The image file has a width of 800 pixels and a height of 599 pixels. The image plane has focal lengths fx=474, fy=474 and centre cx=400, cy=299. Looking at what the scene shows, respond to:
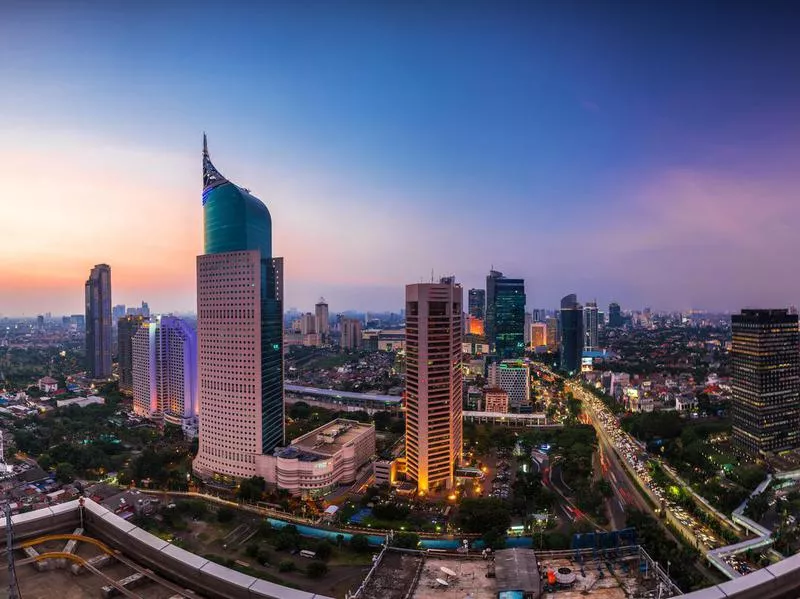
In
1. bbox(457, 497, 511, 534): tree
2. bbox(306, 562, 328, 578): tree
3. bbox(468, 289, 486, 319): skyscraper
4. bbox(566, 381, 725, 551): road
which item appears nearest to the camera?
bbox(306, 562, 328, 578): tree

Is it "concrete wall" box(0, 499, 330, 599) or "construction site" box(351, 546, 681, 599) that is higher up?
"concrete wall" box(0, 499, 330, 599)

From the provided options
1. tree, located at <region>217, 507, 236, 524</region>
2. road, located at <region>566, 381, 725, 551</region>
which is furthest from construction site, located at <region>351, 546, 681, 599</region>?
tree, located at <region>217, 507, 236, 524</region>

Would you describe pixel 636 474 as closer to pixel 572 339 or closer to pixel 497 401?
pixel 497 401

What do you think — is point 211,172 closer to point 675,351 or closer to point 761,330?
point 761,330

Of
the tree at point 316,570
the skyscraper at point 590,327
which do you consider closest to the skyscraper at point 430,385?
the tree at point 316,570

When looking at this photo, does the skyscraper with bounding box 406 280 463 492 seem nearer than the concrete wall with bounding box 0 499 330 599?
No

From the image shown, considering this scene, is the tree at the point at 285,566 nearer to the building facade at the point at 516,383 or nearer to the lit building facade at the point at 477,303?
the building facade at the point at 516,383

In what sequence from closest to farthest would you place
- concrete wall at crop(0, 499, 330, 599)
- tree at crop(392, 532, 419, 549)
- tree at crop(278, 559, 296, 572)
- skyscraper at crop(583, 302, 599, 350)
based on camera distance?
concrete wall at crop(0, 499, 330, 599) < tree at crop(392, 532, 419, 549) < tree at crop(278, 559, 296, 572) < skyscraper at crop(583, 302, 599, 350)

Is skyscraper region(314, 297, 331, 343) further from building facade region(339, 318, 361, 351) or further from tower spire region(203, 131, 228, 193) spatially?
tower spire region(203, 131, 228, 193)

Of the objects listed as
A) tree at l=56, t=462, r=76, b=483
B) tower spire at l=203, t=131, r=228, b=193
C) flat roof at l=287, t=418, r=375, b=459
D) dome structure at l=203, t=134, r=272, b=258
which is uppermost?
tower spire at l=203, t=131, r=228, b=193
